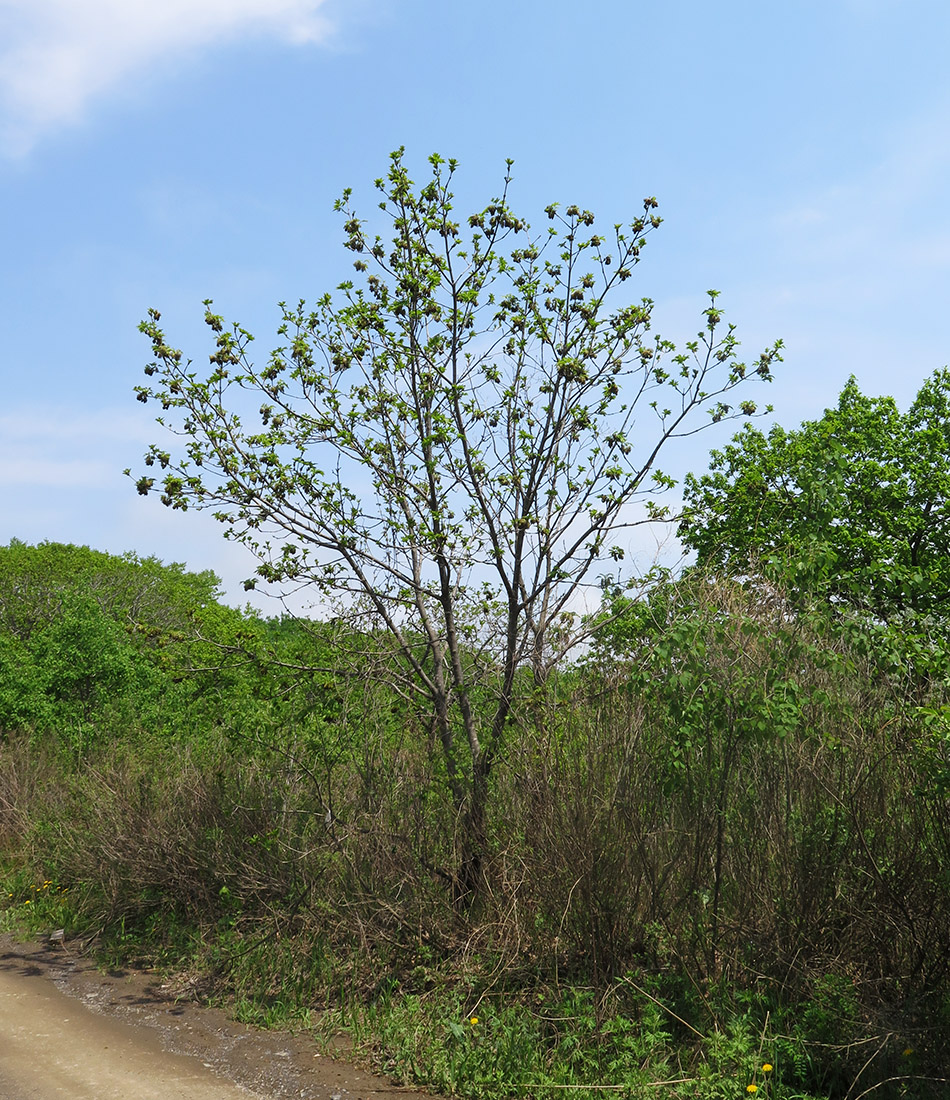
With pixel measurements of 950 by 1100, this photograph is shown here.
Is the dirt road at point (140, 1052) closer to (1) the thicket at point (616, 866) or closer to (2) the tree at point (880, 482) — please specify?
(1) the thicket at point (616, 866)

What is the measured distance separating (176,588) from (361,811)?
1468 inches

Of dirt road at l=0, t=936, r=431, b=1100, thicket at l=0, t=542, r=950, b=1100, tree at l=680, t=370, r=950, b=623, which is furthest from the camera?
tree at l=680, t=370, r=950, b=623

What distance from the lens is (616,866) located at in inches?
255

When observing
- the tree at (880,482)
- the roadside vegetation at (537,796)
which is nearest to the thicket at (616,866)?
the roadside vegetation at (537,796)

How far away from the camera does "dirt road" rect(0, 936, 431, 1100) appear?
240 inches

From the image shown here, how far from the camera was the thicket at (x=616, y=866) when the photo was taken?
18.8 feet

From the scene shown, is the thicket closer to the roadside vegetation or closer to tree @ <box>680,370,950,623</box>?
the roadside vegetation

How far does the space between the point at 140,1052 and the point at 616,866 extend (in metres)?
3.66

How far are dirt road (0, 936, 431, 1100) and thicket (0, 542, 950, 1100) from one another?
320mm

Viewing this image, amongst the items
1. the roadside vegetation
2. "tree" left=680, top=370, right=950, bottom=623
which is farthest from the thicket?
"tree" left=680, top=370, right=950, bottom=623

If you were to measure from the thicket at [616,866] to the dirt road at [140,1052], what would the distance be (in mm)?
320

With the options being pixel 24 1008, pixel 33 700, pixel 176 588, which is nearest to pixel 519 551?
pixel 24 1008

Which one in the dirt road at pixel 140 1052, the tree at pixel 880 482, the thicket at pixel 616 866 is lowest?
the dirt road at pixel 140 1052

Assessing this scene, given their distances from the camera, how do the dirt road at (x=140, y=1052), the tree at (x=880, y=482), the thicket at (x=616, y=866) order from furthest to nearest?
the tree at (x=880, y=482) → the dirt road at (x=140, y=1052) → the thicket at (x=616, y=866)
